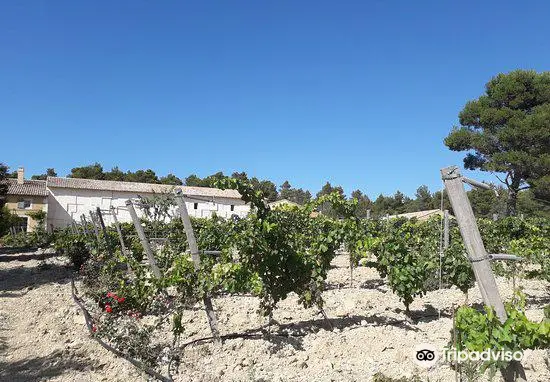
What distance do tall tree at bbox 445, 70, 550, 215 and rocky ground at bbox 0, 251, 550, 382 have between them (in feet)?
50.1

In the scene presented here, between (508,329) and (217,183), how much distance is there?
11.4ft

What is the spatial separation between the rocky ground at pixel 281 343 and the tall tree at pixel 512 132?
1527cm

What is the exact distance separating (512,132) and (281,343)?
21.1 meters

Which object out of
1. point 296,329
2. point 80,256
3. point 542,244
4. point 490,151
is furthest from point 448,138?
point 296,329

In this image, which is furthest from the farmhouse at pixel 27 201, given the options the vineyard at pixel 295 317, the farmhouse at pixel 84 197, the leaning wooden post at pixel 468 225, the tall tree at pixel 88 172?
the leaning wooden post at pixel 468 225

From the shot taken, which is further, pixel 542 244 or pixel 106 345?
pixel 542 244

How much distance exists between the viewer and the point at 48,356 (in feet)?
17.4

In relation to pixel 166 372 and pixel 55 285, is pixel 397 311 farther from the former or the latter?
pixel 55 285

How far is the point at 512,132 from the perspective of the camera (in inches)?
867

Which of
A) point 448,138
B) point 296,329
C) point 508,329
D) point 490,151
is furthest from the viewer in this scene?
point 448,138

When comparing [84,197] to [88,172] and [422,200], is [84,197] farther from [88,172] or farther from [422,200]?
[422,200]

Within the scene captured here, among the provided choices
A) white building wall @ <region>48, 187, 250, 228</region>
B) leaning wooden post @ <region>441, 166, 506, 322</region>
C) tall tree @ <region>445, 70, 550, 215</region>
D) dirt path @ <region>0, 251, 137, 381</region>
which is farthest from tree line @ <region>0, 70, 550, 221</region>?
white building wall @ <region>48, 187, 250, 228</region>

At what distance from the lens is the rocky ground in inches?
170

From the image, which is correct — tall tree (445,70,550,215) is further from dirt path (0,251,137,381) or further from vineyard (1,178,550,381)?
dirt path (0,251,137,381)
